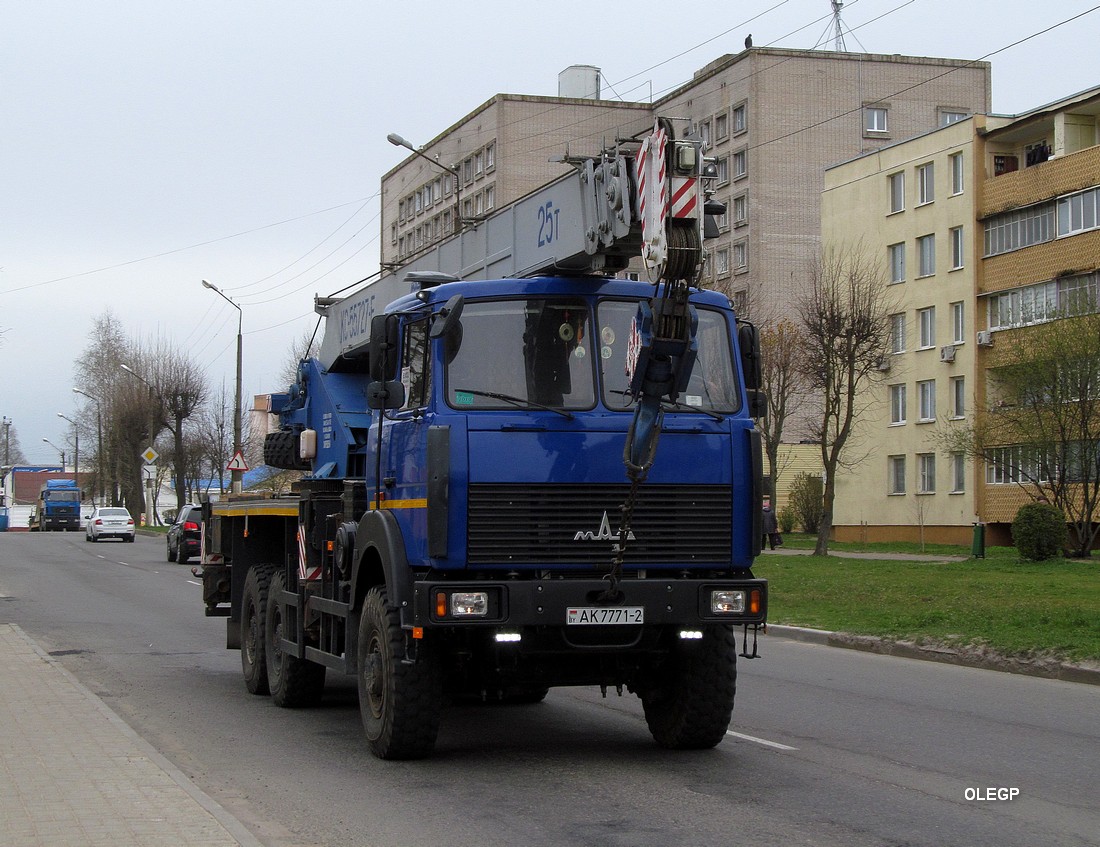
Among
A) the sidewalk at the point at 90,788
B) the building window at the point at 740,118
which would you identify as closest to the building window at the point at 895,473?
the building window at the point at 740,118

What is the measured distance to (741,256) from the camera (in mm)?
70062

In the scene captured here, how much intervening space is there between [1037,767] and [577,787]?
2.96 meters

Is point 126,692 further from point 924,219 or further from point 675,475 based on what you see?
point 924,219

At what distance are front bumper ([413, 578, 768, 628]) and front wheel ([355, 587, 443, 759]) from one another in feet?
1.26

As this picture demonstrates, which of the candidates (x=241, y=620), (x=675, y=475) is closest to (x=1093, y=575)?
(x=241, y=620)

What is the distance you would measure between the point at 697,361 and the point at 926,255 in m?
44.2

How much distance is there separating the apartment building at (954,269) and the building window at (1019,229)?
44mm

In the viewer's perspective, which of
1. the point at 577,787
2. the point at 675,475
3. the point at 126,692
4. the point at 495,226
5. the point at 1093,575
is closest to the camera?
the point at 577,787

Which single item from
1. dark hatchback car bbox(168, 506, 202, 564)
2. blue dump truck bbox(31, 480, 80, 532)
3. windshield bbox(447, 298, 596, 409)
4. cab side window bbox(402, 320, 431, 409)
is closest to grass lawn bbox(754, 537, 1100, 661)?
windshield bbox(447, 298, 596, 409)

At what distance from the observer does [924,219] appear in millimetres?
50656

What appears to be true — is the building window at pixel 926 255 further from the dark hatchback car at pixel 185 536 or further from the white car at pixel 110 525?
the white car at pixel 110 525

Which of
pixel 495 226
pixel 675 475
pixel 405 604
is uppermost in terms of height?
pixel 495 226

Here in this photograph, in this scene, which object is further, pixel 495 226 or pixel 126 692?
pixel 126 692

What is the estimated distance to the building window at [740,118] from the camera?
68.9 metres
